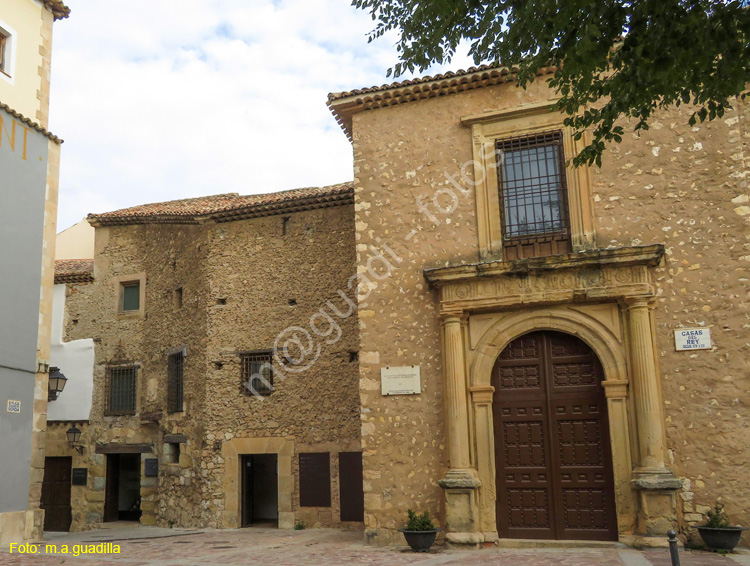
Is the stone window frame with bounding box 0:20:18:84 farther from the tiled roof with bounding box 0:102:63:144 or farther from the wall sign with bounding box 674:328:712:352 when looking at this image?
the wall sign with bounding box 674:328:712:352

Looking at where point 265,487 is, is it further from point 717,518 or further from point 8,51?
point 717,518

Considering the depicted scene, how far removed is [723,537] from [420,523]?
386cm

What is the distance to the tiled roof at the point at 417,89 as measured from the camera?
11398mm

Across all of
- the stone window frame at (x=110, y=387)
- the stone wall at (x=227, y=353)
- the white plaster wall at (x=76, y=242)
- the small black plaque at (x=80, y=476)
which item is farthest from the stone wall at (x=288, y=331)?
the white plaster wall at (x=76, y=242)

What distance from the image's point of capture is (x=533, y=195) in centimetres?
1117

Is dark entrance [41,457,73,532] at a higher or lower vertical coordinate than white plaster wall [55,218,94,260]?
lower

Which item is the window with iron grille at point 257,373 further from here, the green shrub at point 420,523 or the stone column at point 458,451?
the green shrub at point 420,523

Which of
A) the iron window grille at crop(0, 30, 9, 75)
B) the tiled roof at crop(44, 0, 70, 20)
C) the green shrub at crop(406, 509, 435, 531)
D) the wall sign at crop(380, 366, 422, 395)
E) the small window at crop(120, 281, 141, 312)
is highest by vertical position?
the tiled roof at crop(44, 0, 70, 20)

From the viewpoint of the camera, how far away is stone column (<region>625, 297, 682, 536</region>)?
934 centimetres

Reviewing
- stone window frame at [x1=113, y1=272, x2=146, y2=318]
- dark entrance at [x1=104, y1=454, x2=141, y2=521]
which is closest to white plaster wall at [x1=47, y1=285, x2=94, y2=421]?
stone window frame at [x1=113, y1=272, x2=146, y2=318]

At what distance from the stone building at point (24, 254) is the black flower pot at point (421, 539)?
6.18 m

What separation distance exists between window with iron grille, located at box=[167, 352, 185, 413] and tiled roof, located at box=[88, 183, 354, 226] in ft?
10.5

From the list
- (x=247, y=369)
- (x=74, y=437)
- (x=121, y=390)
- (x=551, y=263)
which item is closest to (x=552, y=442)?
(x=551, y=263)

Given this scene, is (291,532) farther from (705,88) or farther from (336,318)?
(705,88)
